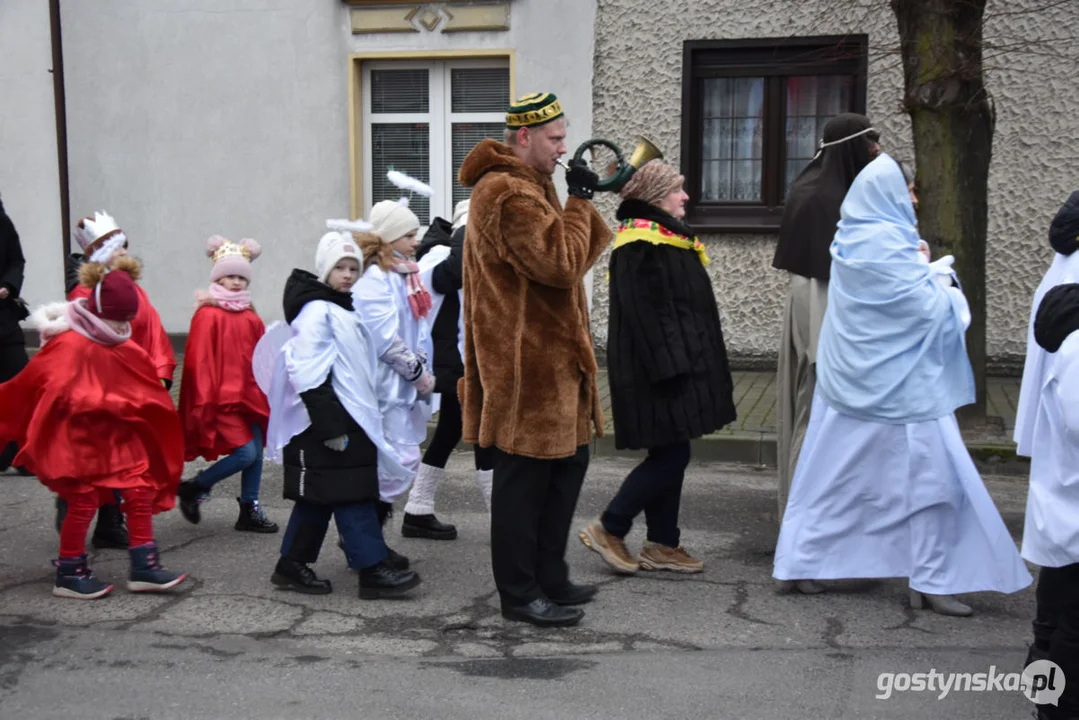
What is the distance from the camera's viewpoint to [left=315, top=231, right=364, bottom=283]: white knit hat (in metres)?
5.14

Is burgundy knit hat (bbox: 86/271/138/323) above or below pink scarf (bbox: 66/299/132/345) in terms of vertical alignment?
above

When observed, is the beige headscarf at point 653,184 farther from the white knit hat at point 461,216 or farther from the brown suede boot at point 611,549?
the brown suede boot at point 611,549

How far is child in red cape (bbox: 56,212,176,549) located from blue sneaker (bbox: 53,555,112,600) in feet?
1.83

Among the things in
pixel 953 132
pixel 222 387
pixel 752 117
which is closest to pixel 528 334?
pixel 222 387

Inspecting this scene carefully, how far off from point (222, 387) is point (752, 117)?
6.99 meters

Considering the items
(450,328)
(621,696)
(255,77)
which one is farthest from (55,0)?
(621,696)

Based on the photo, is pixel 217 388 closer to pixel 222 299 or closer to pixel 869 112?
pixel 222 299

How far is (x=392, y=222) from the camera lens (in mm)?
5785

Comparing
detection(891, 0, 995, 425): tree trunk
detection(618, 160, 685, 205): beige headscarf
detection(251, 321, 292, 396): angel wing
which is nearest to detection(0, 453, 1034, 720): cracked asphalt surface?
detection(251, 321, 292, 396): angel wing

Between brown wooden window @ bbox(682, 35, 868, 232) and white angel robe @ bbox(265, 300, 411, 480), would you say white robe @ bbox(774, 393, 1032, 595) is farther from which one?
brown wooden window @ bbox(682, 35, 868, 232)

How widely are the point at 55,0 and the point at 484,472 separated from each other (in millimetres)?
8723

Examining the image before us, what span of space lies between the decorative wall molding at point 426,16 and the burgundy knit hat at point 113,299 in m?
7.22

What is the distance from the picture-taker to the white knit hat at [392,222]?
19.0ft

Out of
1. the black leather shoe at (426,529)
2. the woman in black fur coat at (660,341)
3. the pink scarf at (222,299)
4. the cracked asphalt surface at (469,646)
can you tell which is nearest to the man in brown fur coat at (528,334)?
the cracked asphalt surface at (469,646)
